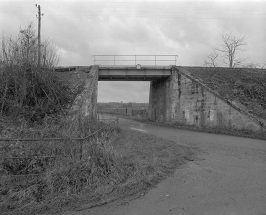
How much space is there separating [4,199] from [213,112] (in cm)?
1613

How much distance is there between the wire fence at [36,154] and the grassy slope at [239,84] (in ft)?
45.7

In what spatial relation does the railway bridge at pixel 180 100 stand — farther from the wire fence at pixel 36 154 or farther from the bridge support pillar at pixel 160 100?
the wire fence at pixel 36 154

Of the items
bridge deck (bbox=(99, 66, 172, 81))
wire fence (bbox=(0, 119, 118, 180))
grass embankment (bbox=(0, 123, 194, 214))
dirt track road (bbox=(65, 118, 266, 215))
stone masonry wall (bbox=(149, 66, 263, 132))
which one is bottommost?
dirt track road (bbox=(65, 118, 266, 215))

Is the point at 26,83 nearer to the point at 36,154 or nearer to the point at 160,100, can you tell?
the point at 36,154

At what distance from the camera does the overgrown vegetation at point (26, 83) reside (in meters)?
11.1

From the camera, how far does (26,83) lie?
11.5 meters

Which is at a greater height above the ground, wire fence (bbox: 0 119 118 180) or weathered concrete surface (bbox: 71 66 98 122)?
weathered concrete surface (bbox: 71 66 98 122)

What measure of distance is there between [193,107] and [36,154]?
1612 cm

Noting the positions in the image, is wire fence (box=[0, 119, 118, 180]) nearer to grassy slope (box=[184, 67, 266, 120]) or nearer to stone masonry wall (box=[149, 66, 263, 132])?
stone masonry wall (box=[149, 66, 263, 132])

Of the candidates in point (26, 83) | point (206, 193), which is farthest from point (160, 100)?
point (206, 193)

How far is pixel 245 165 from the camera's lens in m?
6.58

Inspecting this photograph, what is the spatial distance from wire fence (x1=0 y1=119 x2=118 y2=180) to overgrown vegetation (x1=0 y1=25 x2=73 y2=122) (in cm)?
642

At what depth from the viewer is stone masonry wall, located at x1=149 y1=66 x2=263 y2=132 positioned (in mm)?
15491

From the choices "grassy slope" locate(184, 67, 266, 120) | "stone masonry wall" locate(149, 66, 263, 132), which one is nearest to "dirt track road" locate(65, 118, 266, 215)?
"stone masonry wall" locate(149, 66, 263, 132)
